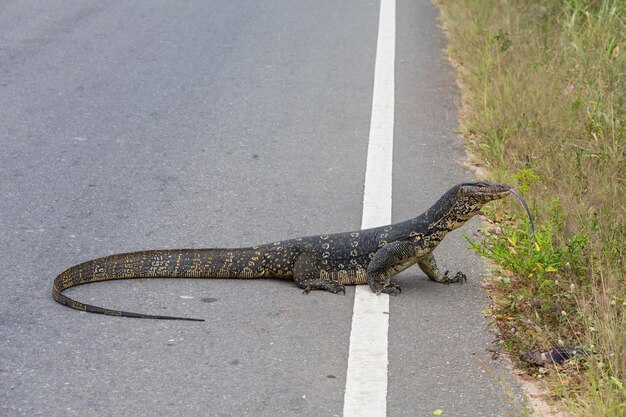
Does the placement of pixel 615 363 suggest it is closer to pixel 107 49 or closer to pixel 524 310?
pixel 524 310

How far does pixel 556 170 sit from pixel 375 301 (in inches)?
105

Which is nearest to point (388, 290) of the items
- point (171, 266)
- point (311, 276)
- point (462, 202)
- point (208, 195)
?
point (311, 276)

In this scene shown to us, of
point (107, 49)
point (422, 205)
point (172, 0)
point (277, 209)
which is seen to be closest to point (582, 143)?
point (422, 205)

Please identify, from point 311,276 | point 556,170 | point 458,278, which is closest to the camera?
point 311,276

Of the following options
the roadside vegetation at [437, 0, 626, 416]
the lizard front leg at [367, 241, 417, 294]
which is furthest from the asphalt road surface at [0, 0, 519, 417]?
the roadside vegetation at [437, 0, 626, 416]

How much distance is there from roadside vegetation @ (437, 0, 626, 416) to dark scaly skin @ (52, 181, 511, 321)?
0.32 metres

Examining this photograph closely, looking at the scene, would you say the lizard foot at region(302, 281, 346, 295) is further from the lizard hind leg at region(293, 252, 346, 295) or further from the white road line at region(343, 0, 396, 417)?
the white road line at region(343, 0, 396, 417)

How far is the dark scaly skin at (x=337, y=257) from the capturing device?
6.25 m

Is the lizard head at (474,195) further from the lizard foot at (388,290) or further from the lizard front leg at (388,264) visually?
the lizard foot at (388,290)

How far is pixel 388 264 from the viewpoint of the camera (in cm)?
641

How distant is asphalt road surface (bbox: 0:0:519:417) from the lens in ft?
16.1

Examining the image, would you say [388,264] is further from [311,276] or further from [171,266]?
[171,266]

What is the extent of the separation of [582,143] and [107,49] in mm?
5898

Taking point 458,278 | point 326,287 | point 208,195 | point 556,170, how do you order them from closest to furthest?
point 326,287
point 458,278
point 208,195
point 556,170
